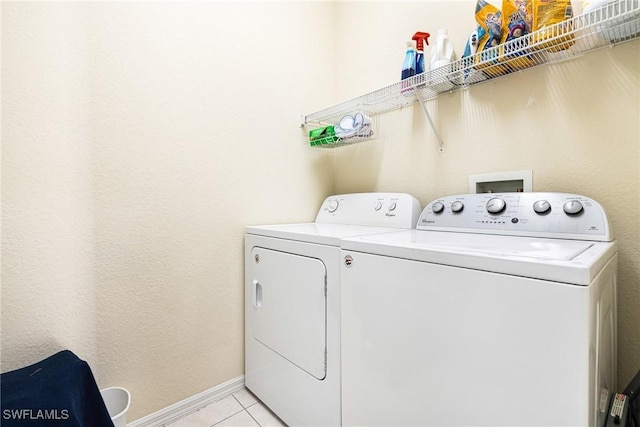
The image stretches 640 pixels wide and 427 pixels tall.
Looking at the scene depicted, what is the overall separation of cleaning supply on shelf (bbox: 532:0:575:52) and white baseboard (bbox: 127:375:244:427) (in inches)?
79.8

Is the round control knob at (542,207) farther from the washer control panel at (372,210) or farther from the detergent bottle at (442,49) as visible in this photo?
the detergent bottle at (442,49)

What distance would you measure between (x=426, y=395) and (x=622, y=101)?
122 cm

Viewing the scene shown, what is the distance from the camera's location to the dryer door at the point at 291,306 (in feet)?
3.90

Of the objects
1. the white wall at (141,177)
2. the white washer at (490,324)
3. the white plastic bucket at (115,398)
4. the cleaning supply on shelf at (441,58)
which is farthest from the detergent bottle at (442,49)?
the white plastic bucket at (115,398)

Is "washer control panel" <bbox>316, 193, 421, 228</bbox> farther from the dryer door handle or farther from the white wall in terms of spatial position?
the dryer door handle

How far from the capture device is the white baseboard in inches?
53.7

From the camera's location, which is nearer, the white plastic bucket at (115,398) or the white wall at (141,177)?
the white wall at (141,177)

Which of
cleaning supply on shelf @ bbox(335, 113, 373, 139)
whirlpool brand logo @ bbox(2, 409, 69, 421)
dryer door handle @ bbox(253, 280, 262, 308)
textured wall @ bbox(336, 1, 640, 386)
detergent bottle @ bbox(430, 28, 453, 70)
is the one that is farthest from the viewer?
cleaning supply on shelf @ bbox(335, 113, 373, 139)

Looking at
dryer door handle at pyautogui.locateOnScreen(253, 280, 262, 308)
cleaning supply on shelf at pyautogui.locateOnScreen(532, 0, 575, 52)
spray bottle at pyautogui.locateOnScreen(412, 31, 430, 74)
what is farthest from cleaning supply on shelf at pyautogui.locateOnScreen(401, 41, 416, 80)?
dryer door handle at pyautogui.locateOnScreen(253, 280, 262, 308)

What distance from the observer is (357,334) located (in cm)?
103

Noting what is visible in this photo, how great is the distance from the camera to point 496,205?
119 cm

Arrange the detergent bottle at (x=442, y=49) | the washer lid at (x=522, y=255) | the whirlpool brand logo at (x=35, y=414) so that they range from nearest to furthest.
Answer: the washer lid at (x=522, y=255), the whirlpool brand logo at (x=35, y=414), the detergent bottle at (x=442, y=49)

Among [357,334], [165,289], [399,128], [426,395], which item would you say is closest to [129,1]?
[165,289]

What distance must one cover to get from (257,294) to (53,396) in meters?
0.81
